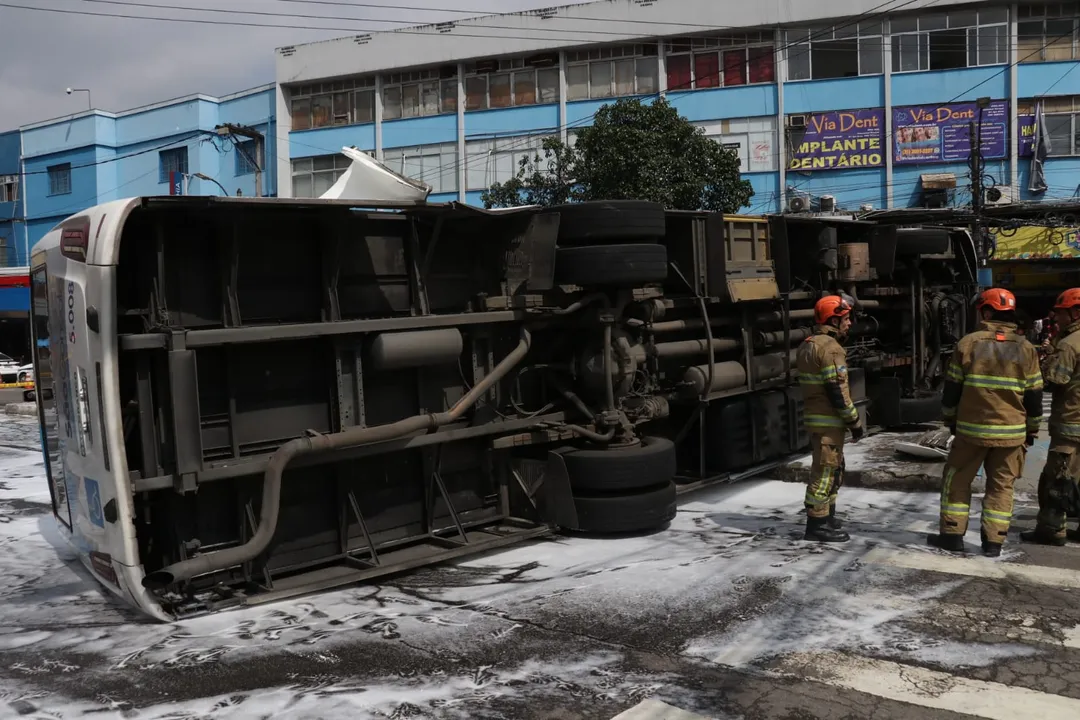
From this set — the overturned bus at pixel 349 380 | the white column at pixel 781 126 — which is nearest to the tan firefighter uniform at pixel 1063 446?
the overturned bus at pixel 349 380

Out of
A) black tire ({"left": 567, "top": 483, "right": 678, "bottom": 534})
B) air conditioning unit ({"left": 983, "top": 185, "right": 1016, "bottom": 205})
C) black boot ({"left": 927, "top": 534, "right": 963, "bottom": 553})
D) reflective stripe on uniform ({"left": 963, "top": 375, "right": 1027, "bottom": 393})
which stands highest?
air conditioning unit ({"left": 983, "top": 185, "right": 1016, "bottom": 205})

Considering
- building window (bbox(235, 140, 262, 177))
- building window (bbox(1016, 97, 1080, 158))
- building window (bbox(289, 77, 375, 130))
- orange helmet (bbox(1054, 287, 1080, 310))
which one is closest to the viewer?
orange helmet (bbox(1054, 287, 1080, 310))

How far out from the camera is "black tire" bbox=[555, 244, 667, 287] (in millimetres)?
6950

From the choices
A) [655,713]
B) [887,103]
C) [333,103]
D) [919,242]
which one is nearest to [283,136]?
[333,103]

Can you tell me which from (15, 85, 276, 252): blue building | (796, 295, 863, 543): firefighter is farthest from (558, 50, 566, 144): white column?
(796, 295, 863, 543): firefighter

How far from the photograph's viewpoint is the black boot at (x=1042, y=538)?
6648 millimetres

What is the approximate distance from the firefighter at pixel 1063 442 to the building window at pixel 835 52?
27.5 m

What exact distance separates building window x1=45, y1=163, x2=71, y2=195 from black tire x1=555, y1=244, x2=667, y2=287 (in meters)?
41.7

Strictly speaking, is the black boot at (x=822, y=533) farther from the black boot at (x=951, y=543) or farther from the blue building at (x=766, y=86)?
the blue building at (x=766, y=86)

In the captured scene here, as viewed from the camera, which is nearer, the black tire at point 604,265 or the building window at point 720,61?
the black tire at point 604,265

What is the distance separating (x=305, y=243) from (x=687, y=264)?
385cm

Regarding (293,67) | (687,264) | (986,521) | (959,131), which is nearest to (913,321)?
(687,264)

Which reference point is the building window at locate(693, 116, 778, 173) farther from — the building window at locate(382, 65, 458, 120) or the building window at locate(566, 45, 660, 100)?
the building window at locate(382, 65, 458, 120)

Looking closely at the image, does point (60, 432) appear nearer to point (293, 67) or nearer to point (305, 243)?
point (305, 243)
